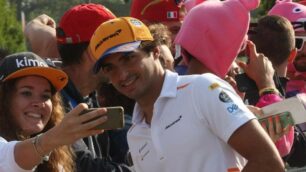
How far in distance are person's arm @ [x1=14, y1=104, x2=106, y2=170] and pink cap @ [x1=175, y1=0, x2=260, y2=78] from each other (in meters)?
A: 1.05

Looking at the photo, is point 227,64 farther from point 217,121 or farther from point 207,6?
point 217,121

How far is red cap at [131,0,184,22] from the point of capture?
596 centimetres

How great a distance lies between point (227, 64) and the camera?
13.6 ft

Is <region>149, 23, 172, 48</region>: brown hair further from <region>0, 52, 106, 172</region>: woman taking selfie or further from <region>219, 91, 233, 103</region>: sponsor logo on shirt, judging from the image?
<region>219, 91, 233, 103</region>: sponsor logo on shirt

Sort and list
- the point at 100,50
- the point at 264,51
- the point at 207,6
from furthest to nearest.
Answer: the point at 264,51
the point at 207,6
the point at 100,50

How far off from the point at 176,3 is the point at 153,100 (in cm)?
242

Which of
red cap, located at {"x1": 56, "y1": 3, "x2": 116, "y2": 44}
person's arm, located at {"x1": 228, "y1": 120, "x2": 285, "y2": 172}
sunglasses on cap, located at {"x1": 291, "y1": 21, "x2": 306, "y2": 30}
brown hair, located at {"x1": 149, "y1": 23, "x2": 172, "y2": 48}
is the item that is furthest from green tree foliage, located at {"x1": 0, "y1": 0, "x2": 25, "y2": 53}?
person's arm, located at {"x1": 228, "y1": 120, "x2": 285, "y2": 172}

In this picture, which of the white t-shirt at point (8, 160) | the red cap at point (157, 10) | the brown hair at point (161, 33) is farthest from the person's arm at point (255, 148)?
the red cap at point (157, 10)

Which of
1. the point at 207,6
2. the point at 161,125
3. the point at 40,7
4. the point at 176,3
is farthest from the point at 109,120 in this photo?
the point at 40,7

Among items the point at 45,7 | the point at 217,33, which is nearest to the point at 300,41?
the point at 217,33

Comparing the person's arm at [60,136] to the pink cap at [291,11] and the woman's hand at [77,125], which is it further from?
the pink cap at [291,11]

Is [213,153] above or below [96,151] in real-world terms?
above

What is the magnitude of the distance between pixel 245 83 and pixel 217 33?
42 cm

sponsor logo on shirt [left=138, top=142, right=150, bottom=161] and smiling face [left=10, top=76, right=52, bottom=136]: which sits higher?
smiling face [left=10, top=76, right=52, bottom=136]
